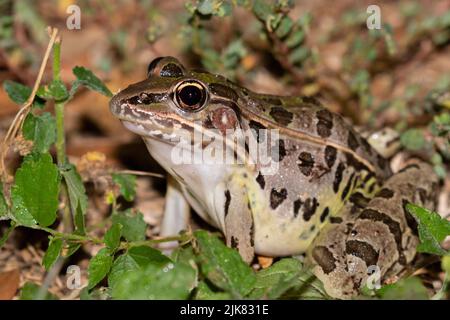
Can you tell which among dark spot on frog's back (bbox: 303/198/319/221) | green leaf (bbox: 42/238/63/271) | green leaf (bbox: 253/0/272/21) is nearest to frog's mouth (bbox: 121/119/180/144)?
green leaf (bbox: 42/238/63/271)

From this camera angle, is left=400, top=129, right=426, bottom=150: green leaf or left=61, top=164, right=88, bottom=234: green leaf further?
left=400, top=129, right=426, bottom=150: green leaf

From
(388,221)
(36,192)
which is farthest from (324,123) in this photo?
(36,192)

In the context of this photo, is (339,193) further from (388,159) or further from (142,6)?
(142,6)

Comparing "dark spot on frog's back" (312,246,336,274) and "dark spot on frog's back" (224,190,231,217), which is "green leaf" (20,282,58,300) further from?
"dark spot on frog's back" (312,246,336,274)

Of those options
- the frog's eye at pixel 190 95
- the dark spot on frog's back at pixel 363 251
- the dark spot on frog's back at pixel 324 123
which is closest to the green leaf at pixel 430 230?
the dark spot on frog's back at pixel 363 251

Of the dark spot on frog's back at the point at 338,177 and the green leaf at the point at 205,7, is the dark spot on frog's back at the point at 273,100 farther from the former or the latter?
the green leaf at the point at 205,7
